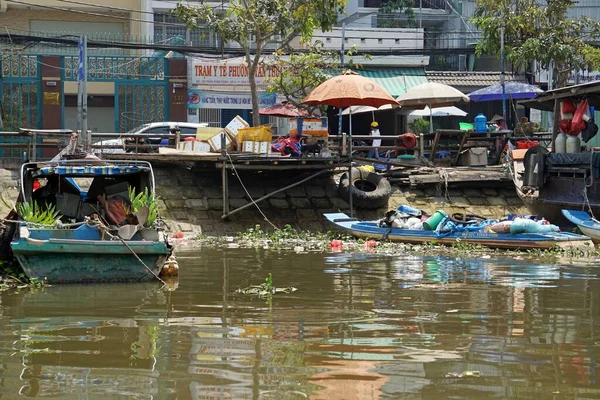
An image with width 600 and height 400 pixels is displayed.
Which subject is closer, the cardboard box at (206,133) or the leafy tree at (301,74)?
the cardboard box at (206,133)

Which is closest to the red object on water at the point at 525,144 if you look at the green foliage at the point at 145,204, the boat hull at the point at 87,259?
the green foliage at the point at 145,204

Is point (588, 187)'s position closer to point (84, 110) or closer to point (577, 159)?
point (577, 159)

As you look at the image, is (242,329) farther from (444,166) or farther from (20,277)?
(444,166)

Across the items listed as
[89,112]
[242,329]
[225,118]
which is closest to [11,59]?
[89,112]

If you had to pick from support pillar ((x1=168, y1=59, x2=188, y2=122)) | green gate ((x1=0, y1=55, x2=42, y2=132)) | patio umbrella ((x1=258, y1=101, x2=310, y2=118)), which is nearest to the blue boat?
patio umbrella ((x1=258, y1=101, x2=310, y2=118))

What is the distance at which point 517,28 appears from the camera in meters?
29.3

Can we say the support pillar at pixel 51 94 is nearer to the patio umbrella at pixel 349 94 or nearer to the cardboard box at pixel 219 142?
the cardboard box at pixel 219 142

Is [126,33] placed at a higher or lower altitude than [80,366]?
higher

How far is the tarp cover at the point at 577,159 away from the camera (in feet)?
62.5

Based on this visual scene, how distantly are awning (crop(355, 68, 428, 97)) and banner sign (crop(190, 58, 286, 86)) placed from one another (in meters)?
3.27

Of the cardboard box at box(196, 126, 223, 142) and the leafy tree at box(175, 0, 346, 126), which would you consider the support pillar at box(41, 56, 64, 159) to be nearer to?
the leafy tree at box(175, 0, 346, 126)

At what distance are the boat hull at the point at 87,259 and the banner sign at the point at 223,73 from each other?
18.4 meters

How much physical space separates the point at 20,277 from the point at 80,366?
5.50m

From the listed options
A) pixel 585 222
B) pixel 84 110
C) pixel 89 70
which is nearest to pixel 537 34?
pixel 585 222
